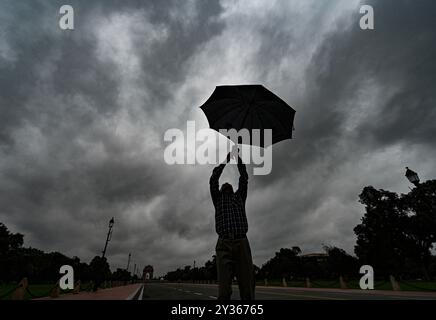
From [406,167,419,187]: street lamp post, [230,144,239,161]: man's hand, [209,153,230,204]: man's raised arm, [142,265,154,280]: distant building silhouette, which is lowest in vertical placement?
[142,265,154,280]: distant building silhouette

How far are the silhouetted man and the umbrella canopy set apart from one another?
118cm

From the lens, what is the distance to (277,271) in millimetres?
78750

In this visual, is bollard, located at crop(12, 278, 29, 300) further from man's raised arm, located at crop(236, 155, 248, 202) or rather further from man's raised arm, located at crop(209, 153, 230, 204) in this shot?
man's raised arm, located at crop(236, 155, 248, 202)

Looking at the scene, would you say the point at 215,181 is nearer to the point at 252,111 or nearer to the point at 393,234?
the point at 252,111

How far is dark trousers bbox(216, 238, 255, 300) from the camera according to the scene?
117 inches

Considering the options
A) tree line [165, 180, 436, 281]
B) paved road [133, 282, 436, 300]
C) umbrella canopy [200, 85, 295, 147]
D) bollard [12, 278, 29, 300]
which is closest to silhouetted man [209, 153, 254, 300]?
umbrella canopy [200, 85, 295, 147]

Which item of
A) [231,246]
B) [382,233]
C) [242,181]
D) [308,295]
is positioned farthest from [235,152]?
[382,233]

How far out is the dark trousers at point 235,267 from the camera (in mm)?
2979

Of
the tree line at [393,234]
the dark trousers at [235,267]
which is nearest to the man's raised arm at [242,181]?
the dark trousers at [235,267]

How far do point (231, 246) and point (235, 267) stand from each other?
0.24 meters

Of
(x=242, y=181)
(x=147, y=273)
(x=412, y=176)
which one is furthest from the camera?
(x=147, y=273)

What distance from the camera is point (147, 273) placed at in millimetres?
163750
